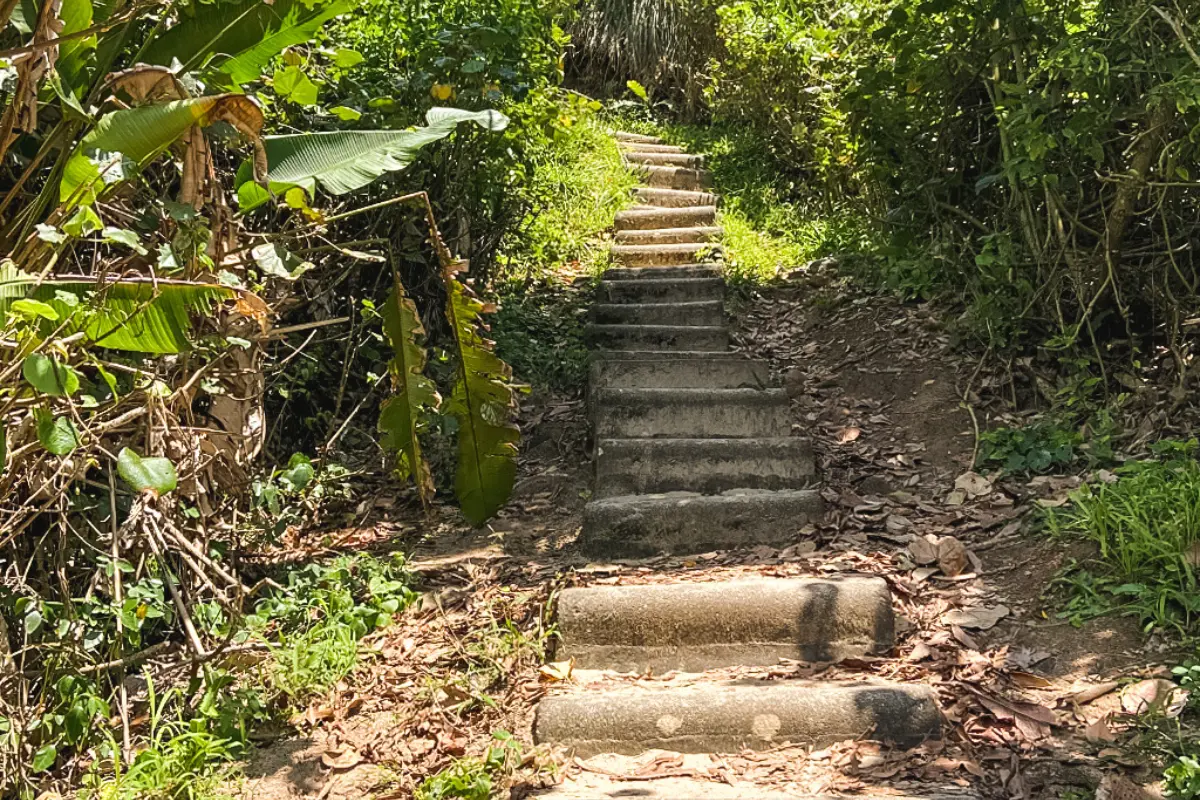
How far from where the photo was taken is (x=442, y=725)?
3.02 meters

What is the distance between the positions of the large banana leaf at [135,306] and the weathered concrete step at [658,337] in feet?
12.1

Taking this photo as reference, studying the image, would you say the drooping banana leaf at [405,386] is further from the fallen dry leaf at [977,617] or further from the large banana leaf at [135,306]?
the fallen dry leaf at [977,617]

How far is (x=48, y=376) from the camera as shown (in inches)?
89.4

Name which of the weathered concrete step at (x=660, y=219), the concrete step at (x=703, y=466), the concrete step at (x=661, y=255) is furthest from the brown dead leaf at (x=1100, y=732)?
the weathered concrete step at (x=660, y=219)

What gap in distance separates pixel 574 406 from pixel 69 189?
333 centimetres

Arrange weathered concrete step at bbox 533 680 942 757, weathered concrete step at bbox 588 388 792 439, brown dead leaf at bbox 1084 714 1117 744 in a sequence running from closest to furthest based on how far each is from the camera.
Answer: brown dead leaf at bbox 1084 714 1117 744, weathered concrete step at bbox 533 680 942 757, weathered concrete step at bbox 588 388 792 439

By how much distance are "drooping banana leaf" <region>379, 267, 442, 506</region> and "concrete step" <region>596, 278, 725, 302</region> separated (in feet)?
10.2

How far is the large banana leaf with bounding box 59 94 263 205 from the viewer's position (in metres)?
2.56

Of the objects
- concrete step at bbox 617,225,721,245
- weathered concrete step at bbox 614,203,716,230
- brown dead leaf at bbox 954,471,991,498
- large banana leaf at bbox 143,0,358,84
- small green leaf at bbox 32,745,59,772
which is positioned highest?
large banana leaf at bbox 143,0,358,84

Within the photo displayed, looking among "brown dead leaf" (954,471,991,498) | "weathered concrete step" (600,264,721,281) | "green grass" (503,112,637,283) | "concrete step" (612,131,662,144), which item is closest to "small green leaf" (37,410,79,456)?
"brown dead leaf" (954,471,991,498)

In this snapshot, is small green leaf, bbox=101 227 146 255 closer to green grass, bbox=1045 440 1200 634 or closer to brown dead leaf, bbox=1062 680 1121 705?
brown dead leaf, bbox=1062 680 1121 705

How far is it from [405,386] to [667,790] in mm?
1817

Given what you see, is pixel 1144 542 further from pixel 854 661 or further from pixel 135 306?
pixel 135 306

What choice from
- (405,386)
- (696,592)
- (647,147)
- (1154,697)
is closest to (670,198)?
(647,147)
